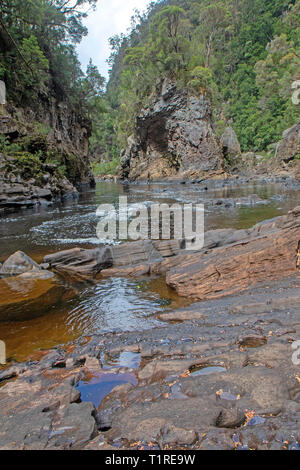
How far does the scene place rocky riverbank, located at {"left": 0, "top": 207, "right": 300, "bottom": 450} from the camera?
2.03 metres

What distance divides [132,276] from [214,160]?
114 feet

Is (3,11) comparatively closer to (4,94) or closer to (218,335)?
(4,94)

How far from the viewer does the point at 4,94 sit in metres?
22.4

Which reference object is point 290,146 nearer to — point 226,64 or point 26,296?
point 26,296

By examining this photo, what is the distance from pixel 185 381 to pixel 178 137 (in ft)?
137

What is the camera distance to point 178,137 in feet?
135

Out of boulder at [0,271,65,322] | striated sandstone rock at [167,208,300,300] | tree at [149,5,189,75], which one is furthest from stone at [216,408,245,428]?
tree at [149,5,189,75]

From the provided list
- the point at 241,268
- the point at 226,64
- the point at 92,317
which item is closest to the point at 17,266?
the point at 92,317

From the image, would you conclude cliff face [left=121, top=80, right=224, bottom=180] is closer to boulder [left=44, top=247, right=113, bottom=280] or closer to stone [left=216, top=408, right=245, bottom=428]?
boulder [left=44, top=247, right=113, bottom=280]

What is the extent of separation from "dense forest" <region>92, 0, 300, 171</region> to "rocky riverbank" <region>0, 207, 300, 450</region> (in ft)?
115

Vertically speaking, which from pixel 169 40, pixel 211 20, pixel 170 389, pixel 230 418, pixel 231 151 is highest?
pixel 211 20

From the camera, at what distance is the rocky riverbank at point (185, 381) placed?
2.03m

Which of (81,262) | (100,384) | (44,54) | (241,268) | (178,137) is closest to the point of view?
(100,384)

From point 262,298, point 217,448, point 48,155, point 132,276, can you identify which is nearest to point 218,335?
point 262,298
